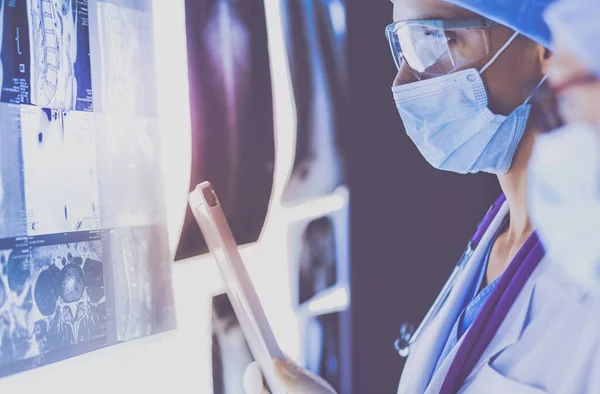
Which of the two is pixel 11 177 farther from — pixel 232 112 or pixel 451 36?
pixel 451 36

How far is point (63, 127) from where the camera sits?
1128 mm

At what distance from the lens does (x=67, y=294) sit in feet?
3.72

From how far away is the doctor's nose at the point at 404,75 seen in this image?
1287 mm

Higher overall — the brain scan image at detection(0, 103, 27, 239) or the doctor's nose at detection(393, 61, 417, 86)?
the doctor's nose at detection(393, 61, 417, 86)

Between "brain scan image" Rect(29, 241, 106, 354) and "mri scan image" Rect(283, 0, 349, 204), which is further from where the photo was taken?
"mri scan image" Rect(283, 0, 349, 204)

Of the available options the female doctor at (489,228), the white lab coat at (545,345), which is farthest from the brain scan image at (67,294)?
the white lab coat at (545,345)

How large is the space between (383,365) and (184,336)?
639 millimetres

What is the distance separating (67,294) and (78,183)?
0.70 ft

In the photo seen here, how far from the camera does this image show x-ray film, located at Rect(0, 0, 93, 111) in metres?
1.04

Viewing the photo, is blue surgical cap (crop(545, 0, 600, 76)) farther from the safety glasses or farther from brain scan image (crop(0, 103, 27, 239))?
brain scan image (crop(0, 103, 27, 239))

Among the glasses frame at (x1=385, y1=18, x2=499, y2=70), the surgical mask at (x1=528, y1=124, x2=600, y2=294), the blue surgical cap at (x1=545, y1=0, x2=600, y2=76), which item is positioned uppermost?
the glasses frame at (x1=385, y1=18, x2=499, y2=70)

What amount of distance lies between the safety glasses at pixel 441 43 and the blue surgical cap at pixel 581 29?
0.42m

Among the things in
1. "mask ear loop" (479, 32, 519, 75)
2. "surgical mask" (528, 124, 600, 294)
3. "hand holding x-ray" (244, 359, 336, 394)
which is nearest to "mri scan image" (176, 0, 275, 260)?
"hand holding x-ray" (244, 359, 336, 394)

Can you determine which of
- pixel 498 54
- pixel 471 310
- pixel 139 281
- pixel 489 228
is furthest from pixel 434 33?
pixel 139 281
